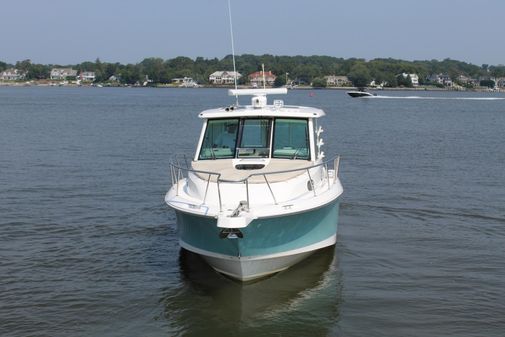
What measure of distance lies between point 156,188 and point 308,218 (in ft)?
36.4

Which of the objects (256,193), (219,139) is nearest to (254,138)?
(219,139)

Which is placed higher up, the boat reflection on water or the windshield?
the windshield

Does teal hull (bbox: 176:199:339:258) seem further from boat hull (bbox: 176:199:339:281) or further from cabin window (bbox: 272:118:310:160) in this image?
cabin window (bbox: 272:118:310:160)

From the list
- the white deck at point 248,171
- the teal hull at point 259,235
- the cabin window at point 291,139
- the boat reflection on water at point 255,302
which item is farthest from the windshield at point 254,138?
the boat reflection on water at point 255,302

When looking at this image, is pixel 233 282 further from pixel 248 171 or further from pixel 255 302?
pixel 248 171

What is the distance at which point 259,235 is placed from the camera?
11.3 m

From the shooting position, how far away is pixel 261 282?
12.4 m

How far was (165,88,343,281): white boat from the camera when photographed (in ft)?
37.3

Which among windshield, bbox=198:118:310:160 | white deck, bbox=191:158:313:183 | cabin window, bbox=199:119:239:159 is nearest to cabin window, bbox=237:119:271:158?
windshield, bbox=198:118:310:160

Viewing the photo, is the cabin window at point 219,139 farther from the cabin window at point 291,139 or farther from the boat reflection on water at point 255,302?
the boat reflection on water at point 255,302

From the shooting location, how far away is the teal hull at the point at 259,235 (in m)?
11.3

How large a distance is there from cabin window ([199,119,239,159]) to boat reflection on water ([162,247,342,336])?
2431mm

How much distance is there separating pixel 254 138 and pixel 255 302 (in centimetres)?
391

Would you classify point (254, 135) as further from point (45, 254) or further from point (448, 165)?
point (448, 165)
